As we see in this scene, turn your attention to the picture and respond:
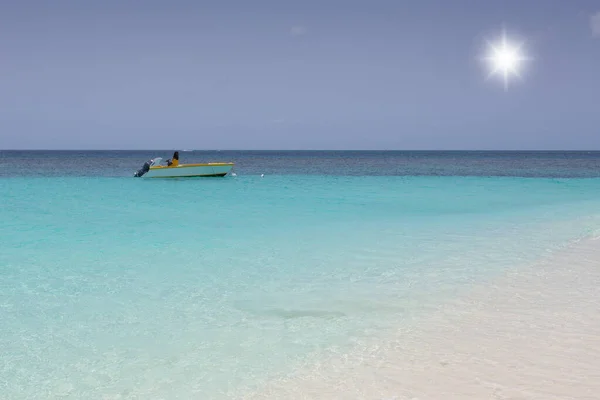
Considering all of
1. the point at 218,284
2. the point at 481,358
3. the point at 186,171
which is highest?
the point at 186,171

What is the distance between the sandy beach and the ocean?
0.33 metres

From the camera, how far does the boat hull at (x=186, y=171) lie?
33.0 metres

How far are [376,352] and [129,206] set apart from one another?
55.6ft

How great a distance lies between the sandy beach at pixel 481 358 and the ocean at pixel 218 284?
33 centimetres

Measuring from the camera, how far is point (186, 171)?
3300 cm

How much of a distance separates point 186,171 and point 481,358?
29391 millimetres

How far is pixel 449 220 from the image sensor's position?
16562 millimetres

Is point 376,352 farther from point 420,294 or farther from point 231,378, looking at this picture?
point 420,294

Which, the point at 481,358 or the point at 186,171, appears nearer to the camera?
the point at 481,358

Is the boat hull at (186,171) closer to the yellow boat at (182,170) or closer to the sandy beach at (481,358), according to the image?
the yellow boat at (182,170)

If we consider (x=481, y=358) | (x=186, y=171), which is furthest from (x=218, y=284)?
(x=186, y=171)

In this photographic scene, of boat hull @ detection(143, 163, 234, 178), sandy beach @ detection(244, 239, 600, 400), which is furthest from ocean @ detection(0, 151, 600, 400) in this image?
boat hull @ detection(143, 163, 234, 178)

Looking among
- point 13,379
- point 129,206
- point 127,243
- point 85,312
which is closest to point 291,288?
point 85,312

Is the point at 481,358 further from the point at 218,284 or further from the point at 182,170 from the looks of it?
the point at 182,170
